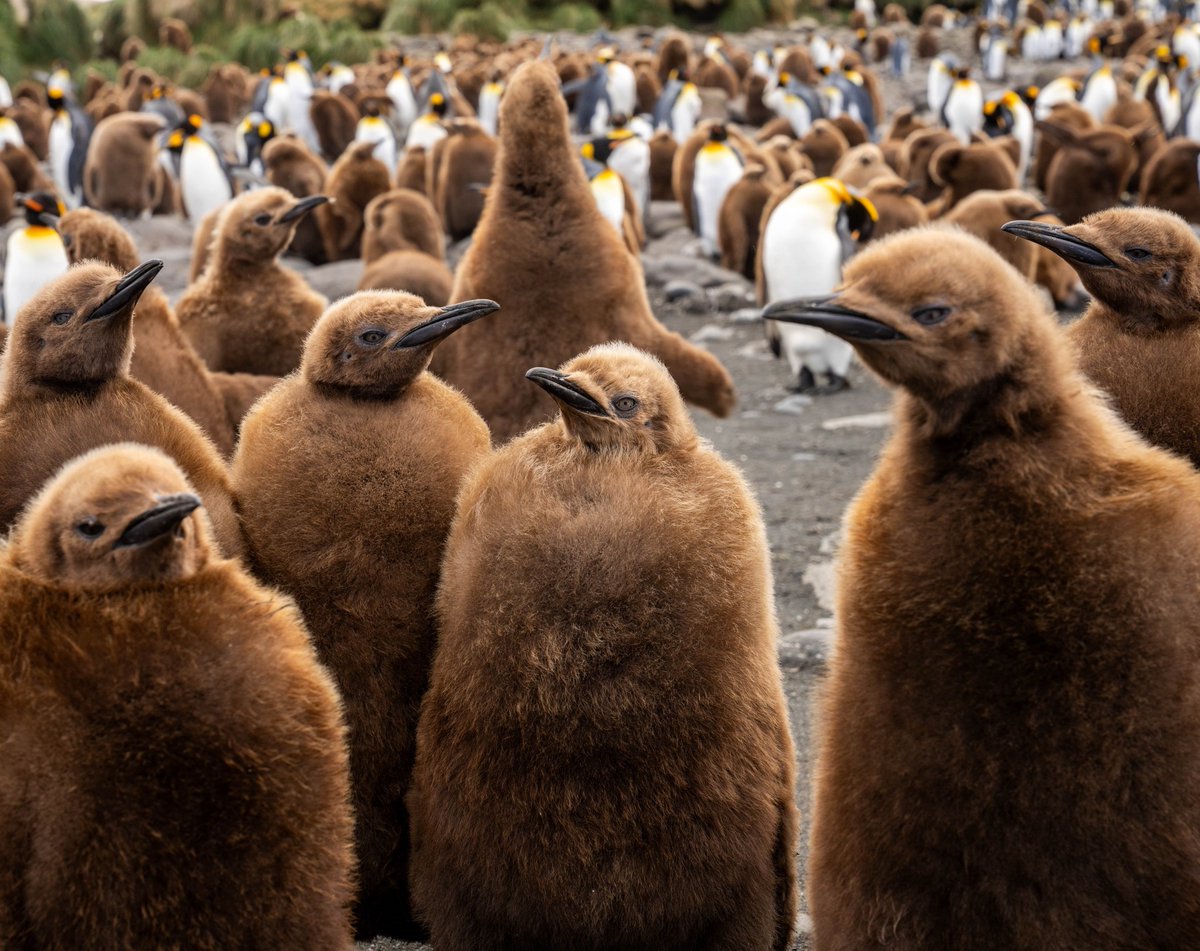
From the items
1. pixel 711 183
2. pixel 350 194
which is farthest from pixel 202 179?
pixel 711 183

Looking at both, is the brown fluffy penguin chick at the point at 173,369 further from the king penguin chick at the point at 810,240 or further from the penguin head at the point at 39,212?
the king penguin chick at the point at 810,240

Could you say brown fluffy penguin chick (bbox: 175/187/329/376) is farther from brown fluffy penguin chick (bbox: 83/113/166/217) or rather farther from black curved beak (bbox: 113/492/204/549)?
brown fluffy penguin chick (bbox: 83/113/166/217)

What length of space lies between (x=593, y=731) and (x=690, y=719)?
186 millimetres

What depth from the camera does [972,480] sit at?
2229 mm

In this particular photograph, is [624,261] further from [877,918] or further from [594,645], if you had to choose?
[877,918]

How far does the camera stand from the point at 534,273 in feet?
16.7

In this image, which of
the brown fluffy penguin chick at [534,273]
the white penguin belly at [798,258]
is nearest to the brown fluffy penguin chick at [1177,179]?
the white penguin belly at [798,258]

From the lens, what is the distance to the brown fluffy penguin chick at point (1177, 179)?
14.1m

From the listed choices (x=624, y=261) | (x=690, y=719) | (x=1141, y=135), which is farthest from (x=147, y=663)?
(x=1141, y=135)

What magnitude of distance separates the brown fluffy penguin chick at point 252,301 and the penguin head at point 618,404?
2714mm

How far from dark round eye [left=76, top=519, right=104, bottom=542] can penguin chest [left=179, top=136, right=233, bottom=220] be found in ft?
51.0

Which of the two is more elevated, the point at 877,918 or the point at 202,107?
the point at 877,918

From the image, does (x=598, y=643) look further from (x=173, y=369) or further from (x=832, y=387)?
(x=832, y=387)

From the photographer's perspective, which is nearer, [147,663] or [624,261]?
[147,663]
